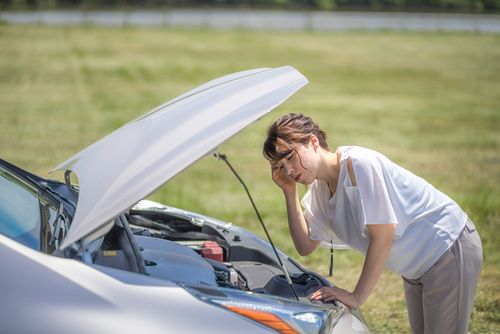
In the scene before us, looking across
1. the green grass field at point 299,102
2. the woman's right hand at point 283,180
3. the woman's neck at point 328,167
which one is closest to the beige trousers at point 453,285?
the woman's neck at point 328,167

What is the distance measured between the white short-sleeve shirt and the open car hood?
0.48 metres

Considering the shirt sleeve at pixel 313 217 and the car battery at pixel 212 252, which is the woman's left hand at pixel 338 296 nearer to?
the shirt sleeve at pixel 313 217

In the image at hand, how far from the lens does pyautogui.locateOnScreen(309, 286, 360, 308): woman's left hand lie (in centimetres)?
335

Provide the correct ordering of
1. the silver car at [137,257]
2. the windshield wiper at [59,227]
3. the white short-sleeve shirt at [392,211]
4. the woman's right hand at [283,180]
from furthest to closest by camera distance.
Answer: the woman's right hand at [283,180] < the white short-sleeve shirt at [392,211] < the windshield wiper at [59,227] < the silver car at [137,257]

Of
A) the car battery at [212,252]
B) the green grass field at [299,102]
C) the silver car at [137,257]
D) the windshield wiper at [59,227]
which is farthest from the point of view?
the green grass field at [299,102]

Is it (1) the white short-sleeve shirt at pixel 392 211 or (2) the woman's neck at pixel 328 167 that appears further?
(2) the woman's neck at pixel 328 167

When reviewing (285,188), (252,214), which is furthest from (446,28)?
(285,188)

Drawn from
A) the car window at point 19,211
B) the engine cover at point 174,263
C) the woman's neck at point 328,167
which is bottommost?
the engine cover at point 174,263

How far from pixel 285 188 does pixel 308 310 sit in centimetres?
80

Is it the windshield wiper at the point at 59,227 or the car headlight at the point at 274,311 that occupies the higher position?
the windshield wiper at the point at 59,227

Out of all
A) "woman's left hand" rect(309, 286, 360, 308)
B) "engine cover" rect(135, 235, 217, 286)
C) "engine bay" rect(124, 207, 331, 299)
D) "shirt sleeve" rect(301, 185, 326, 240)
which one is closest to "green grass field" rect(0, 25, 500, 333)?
"engine bay" rect(124, 207, 331, 299)

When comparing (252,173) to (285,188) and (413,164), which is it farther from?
(285,188)

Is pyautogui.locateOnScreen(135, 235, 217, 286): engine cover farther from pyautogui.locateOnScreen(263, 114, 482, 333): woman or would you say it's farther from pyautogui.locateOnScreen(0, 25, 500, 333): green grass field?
pyautogui.locateOnScreen(0, 25, 500, 333): green grass field

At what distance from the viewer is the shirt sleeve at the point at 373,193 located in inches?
129
